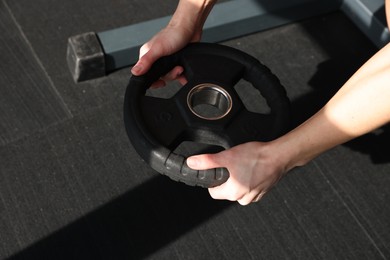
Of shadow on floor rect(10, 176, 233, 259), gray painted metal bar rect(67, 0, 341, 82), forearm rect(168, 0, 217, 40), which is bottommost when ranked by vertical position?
shadow on floor rect(10, 176, 233, 259)

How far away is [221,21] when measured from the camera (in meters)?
1.70

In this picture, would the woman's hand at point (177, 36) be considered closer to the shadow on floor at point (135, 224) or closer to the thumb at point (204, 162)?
the thumb at point (204, 162)

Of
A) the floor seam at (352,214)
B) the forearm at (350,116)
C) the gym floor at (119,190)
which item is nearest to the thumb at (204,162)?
the forearm at (350,116)

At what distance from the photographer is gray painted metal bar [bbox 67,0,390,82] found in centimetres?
158

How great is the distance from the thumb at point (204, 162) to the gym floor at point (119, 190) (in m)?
0.47

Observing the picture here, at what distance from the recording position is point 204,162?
939 mm

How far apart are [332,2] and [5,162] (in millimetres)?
1261

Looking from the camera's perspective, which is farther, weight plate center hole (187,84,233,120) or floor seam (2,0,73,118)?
floor seam (2,0,73,118)

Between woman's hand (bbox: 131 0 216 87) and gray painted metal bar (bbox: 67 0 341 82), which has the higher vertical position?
woman's hand (bbox: 131 0 216 87)

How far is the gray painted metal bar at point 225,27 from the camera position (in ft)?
5.17

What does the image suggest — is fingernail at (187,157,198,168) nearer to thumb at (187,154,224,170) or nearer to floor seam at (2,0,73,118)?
thumb at (187,154,224,170)

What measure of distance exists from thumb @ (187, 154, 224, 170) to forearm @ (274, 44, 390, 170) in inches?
4.7

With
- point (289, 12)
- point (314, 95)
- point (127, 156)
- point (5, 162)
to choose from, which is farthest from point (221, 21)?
point (5, 162)

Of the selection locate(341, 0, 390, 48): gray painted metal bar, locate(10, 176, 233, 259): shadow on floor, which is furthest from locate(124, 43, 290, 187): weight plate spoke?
locate(341, 0, 390, 48): gray painted metal bar
